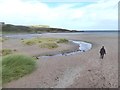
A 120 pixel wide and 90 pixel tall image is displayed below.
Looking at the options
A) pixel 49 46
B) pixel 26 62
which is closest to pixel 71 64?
pixel 26 62

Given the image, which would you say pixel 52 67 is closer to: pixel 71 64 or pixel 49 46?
pixel 71 64

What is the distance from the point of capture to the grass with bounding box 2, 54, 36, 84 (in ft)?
51.1

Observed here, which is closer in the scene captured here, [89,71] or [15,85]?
[15,85]

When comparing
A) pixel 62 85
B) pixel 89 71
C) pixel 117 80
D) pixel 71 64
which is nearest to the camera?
pixel 62 85

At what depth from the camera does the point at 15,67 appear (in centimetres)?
1667

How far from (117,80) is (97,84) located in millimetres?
1711

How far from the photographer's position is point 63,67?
20000mm

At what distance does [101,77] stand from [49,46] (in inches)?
809

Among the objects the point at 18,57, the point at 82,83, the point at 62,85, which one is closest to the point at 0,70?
the point at 18,57

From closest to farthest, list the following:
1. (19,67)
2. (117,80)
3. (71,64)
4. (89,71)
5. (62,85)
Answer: (62,85), (117,80), (19,67), (89,71), (71,64)

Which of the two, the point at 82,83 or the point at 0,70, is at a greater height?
the point at 0,70

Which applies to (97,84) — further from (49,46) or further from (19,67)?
(49,46)

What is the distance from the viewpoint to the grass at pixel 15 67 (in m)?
15.6

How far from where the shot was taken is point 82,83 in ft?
49.0
